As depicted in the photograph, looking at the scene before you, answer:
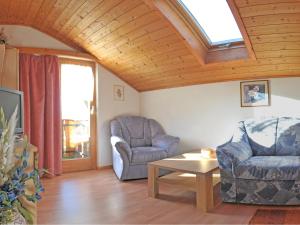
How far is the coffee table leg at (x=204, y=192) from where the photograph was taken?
8.91ft

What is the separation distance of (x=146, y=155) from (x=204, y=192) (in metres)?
1.46

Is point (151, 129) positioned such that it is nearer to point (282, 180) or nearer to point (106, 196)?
point (106, 196)

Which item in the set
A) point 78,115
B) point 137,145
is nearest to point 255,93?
point 137,145

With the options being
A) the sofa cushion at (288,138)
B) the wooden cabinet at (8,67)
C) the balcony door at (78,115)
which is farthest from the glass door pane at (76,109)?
the sofa cushion at (288,138)

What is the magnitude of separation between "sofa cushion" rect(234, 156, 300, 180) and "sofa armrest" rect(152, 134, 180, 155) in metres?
1.54

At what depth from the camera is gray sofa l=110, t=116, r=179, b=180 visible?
3955 millimetres

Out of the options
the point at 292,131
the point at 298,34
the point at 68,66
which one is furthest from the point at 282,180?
Result: the point at 68,66

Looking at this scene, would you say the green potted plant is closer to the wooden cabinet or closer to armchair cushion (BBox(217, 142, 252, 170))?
armchair cushion (BBox(217, 142, 252, 170))

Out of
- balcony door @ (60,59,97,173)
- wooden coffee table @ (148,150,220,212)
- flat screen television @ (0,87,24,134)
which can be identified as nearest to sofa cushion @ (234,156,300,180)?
wooden coffee table @ (148,150,220,212)

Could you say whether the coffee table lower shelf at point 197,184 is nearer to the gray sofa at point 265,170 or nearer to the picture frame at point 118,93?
the gray sofa at point 265,170

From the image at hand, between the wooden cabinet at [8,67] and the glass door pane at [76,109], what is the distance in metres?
1.15

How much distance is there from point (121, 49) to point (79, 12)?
2.69ft

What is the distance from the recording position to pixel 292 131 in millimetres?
3283

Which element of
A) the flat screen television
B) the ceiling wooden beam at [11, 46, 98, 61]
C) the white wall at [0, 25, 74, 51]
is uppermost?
the white wall at [0, 25, 74, 51]
